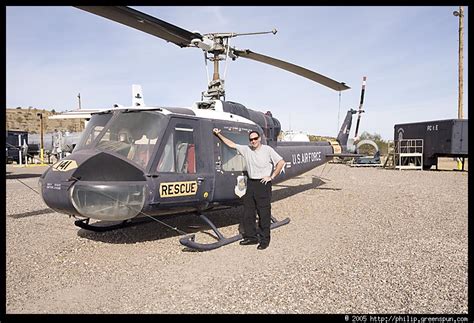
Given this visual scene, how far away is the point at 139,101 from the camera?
5984mm

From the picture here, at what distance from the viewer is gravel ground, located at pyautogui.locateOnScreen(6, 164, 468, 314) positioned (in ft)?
11.8

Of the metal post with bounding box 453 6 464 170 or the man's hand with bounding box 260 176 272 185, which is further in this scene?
the metal post with bounding box 453 6 464 170

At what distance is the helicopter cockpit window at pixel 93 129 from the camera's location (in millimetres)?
5350

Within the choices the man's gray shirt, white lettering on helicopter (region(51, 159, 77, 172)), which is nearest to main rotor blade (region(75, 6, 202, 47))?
white lettering on helicopter (region(51, 159, 77, 172))

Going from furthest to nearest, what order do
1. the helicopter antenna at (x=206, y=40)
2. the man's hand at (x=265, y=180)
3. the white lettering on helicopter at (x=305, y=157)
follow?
the white lettering on helicopter at (x=305, y=157) → the man's hand at (x=265, y=180) → the helicopter antenna at (x=206, y=40)

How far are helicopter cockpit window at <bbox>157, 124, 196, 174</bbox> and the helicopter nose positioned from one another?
0.49 metres

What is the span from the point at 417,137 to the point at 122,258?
20.4 metres

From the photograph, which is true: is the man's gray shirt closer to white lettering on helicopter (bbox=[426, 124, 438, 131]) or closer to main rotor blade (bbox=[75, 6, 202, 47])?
main rotor blade (bbox=[75, 6, 202, 47])

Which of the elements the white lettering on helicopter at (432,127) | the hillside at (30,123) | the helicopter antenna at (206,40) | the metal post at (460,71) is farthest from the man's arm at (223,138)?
the hillside at (30,123)

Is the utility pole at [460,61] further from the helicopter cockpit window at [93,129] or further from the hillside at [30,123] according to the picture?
the hillside at [30,123]

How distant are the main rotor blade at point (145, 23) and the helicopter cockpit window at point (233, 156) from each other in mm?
1647

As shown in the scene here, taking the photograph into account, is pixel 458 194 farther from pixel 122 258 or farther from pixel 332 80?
pixel 122 258
